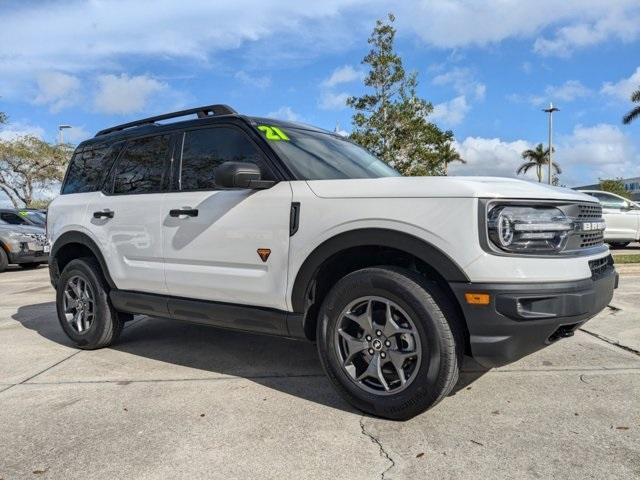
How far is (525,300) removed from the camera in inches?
106

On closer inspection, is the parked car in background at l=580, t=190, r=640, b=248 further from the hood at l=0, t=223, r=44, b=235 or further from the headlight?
the hood at l=0, t=223, r=44, b=235

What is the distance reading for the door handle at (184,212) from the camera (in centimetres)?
386

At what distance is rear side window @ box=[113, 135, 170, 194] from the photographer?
431 cm

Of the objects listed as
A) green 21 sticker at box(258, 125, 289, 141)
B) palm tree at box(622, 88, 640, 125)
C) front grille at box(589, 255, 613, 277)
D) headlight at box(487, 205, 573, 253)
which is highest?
palm tree at box(622, 88, 640, 125)

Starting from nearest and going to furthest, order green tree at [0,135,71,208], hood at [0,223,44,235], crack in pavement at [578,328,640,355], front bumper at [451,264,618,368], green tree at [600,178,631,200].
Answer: front bumper at [451,264,618,368] → crack in pavement at [578,328,640,355] → hood at [0,223,44,235] → green tree at [0,135,71,208] → green tree at [600,178,631,200]

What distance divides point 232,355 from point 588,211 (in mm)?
2924

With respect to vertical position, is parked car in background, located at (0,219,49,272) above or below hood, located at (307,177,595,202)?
below

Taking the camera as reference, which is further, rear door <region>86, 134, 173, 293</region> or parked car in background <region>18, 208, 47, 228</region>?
parked car in background <region>18, 208, 47, 228</region>

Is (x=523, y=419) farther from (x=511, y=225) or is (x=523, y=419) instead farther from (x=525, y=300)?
(x=511, y=225)

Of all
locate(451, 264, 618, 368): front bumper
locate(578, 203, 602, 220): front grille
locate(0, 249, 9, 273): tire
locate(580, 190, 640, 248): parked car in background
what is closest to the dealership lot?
locate(451, 264, 618, 368): front bumper

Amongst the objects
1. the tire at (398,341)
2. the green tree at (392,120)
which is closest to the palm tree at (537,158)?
the green tree at (392,120)

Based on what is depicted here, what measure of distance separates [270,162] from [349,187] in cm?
67

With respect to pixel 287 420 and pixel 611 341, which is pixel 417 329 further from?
pixel 611 341

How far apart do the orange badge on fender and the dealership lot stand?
0.90 meters
